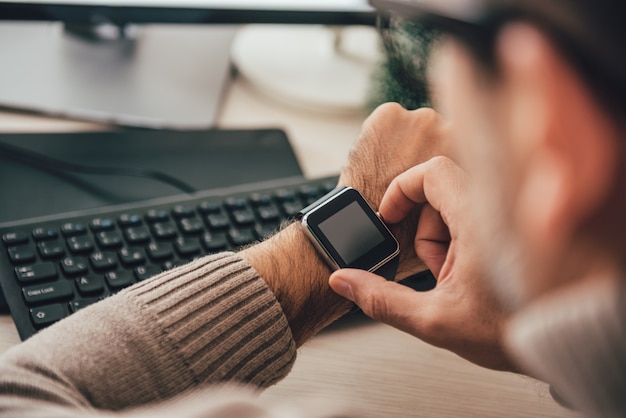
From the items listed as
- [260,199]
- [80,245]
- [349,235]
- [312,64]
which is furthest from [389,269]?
[312,64]

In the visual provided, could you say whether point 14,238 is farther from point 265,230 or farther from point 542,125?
point 542,125

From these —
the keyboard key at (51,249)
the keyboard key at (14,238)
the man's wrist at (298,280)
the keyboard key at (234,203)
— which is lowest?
the man's wrist at (298,280)

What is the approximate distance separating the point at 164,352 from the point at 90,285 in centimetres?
10

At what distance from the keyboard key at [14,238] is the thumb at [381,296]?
0.80ft

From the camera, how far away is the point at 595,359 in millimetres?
325

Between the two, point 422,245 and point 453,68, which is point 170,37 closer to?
point 422,245

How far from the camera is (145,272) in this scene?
58 cm

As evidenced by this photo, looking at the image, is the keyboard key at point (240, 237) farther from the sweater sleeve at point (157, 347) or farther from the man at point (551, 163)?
the man at point (551, 163)

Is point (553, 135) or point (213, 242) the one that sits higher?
point (553, 135)

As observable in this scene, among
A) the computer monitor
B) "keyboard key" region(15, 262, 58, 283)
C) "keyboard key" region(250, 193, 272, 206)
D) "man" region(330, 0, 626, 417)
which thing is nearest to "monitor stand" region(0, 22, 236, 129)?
the computer monitor

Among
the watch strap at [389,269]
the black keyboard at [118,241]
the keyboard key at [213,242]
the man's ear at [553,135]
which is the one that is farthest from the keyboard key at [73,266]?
the man's ear at [553,135]

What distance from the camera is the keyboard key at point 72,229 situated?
59 cm

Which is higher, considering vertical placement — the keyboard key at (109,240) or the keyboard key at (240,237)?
the keyboard key at (109,240)

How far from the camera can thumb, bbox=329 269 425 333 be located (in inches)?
20.7
